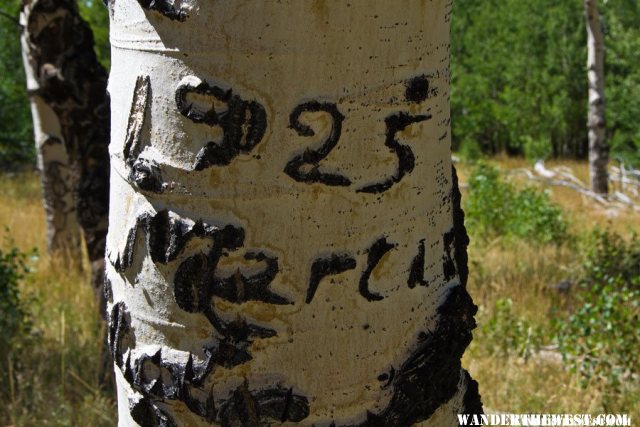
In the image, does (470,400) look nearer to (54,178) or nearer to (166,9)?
(166,9)

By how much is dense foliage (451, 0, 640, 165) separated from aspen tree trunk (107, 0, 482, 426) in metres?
16.9

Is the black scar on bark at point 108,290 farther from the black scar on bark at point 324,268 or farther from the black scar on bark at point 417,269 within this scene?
the black scar on bark at point 417,269

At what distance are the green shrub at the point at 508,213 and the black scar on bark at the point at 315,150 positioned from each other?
6.20 m

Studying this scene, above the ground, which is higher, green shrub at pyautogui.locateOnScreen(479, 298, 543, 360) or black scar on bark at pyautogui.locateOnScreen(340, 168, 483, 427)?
black scar on bark at pyautogui.locateOnScreen(340, 168, 483, 427)

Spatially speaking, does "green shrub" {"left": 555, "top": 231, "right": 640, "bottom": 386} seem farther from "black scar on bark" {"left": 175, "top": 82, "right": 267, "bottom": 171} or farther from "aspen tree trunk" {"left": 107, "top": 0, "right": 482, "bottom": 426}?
"black scar on bark" {"left": 175, "top": 82, "right": 267, "bottom": 171}

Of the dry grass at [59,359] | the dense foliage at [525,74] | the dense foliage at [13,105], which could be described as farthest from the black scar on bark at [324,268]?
the dense foliage at [525,74]

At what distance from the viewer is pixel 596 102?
11.4 m

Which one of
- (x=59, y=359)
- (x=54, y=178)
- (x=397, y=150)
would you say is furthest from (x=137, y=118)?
(x=54, y=178)

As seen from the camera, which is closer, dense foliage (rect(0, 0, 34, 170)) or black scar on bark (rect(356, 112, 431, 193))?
black scar on bark (rect(356, 112, 431, 193))

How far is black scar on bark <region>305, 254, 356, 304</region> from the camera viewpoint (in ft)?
3.62

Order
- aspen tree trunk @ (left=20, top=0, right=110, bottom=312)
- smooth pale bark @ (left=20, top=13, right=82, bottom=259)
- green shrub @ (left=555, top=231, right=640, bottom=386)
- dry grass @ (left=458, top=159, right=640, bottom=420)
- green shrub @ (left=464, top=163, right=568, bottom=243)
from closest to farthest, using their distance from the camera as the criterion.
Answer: dry grass @ (left=458, top=159, right=640, bottom=420), green shrub @ (left=555, top=231, right=640, bottom=386), aspen tree trunk @ (left=20, top=0, right=110, bottom=312), smooth pale bark @ (left=20, top=13, right=82, bottom=259), green shrub @ (left=464, top=163, right=568, bottom=243)

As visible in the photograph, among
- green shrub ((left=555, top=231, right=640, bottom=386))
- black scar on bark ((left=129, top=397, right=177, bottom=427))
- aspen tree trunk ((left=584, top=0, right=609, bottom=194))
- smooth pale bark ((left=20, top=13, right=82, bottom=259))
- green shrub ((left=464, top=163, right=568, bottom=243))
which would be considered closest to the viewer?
black scar on bark ((left=129, top=397, right=177, bottom=427))

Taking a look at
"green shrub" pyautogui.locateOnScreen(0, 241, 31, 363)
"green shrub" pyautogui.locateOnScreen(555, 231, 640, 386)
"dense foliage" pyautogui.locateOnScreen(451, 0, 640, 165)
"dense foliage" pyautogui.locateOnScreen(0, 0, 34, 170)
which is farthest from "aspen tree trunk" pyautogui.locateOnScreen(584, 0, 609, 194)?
"dense foliage" pyautogui.locateOnScreen(0, 0, 34, 170)

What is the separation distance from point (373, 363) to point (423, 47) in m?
0.50
